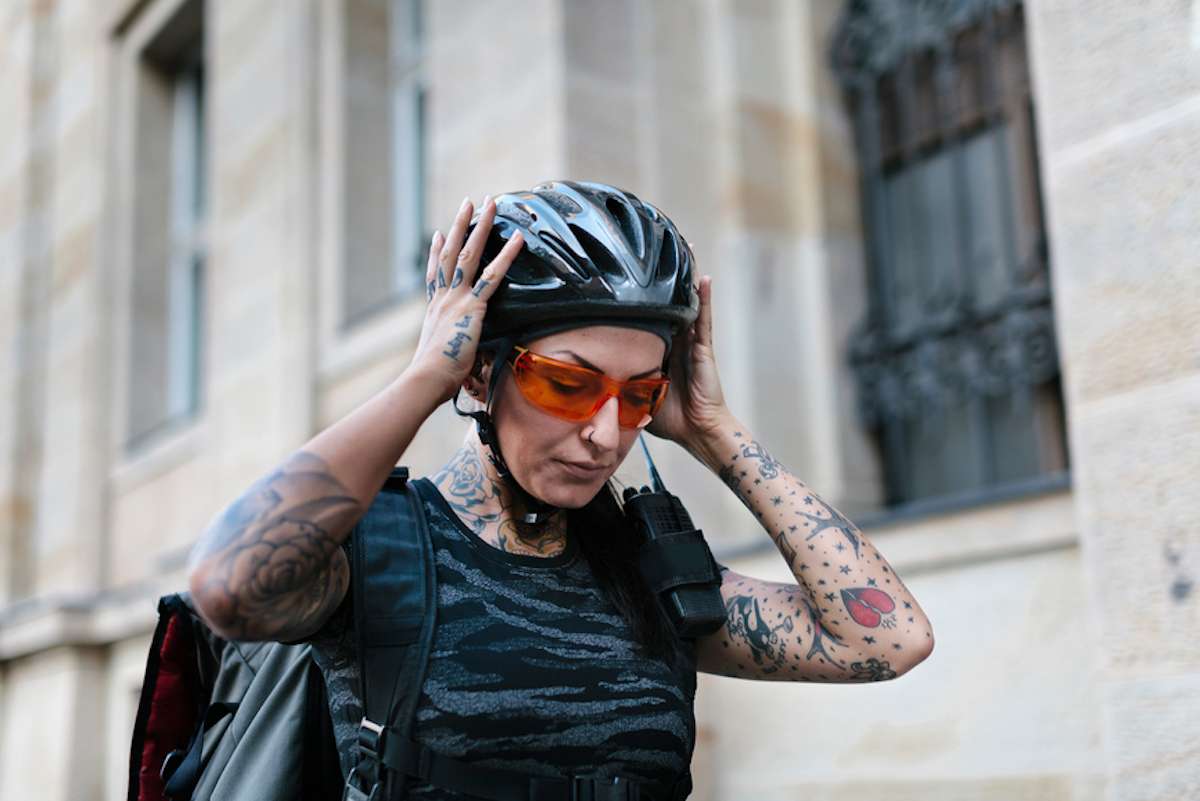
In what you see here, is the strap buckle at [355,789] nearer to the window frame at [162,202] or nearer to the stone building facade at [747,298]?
the stone building facade at [747,298]

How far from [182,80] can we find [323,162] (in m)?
3.09

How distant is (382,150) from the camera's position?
7480mm

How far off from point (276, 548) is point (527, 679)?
0.41m

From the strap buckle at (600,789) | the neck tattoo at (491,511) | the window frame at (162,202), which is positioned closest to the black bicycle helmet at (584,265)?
the neck tattoo at (491,511)

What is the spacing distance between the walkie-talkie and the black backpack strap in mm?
361

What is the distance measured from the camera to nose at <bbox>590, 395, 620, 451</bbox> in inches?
76.0

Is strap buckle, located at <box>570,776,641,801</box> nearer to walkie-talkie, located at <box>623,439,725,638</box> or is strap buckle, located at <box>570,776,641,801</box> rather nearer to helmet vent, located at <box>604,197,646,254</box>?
walkie-talkie, located at <box>623,439,725,638</box>

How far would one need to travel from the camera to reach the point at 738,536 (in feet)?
18.0

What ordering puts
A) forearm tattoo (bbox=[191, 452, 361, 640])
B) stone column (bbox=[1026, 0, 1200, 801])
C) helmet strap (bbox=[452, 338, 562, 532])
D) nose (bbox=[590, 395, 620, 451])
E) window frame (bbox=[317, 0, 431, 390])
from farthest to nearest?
window frame (bbox=[317, 0, 431, 390]) < stone column (bbox=[1026, 0, 1200, 801]) < helmet strap (bbox=[452, 338, 562, 532]) < nose (bbox=[590, 395, 620, 451]) < forearm tattoo (bbox=[191, 452, 361, 640])

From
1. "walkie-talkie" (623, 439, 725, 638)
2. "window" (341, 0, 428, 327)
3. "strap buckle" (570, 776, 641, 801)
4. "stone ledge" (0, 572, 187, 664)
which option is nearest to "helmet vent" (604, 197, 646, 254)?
"walkie-talkie" (623, 439, 725, 638)

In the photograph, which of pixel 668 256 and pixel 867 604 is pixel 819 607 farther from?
pixel 668 256

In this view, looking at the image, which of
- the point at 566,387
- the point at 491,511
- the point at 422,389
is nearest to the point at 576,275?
the point at 566,387

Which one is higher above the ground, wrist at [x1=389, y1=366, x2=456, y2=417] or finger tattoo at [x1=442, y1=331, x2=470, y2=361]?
finger tattoo at [x1=442, y1=331, x2=470, y2=361]

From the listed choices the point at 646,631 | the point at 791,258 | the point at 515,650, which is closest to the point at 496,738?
the point at 515,650
